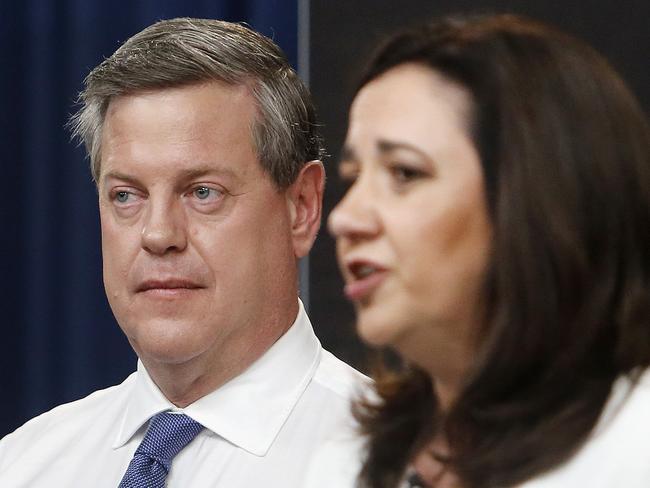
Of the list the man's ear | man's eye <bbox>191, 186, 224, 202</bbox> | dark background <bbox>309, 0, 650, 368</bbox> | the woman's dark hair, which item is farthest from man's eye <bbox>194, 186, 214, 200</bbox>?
the woman's dark hair

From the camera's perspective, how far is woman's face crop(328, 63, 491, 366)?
85 centimetres

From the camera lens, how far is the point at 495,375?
34.1 inches

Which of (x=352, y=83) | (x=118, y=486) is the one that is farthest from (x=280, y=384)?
(x=352, y=83)

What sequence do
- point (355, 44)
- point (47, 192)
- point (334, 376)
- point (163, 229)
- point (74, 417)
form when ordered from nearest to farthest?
point (163, 229), point (334, 376), point (74, 417), point (355, 44), point (47, 192)

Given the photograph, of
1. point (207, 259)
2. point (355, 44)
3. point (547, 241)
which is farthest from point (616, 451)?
point (355, 44)

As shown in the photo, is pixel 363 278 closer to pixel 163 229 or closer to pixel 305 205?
pixel 163 229

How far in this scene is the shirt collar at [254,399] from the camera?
1548mm

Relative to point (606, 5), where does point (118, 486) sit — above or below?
below

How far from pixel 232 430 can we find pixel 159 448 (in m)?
0.09

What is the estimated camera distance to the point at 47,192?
2301 millimetres

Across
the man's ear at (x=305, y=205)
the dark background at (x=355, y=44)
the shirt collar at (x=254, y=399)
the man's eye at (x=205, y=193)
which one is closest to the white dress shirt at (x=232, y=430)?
the shirt collar at (x=254, y=399)

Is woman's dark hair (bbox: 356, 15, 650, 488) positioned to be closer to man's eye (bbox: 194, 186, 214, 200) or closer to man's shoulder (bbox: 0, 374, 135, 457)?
man's eye (bbox: 194, 186, 214, 200)

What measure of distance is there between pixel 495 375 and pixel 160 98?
81 cm

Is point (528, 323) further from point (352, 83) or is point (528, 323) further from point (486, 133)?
point (352, 83)
